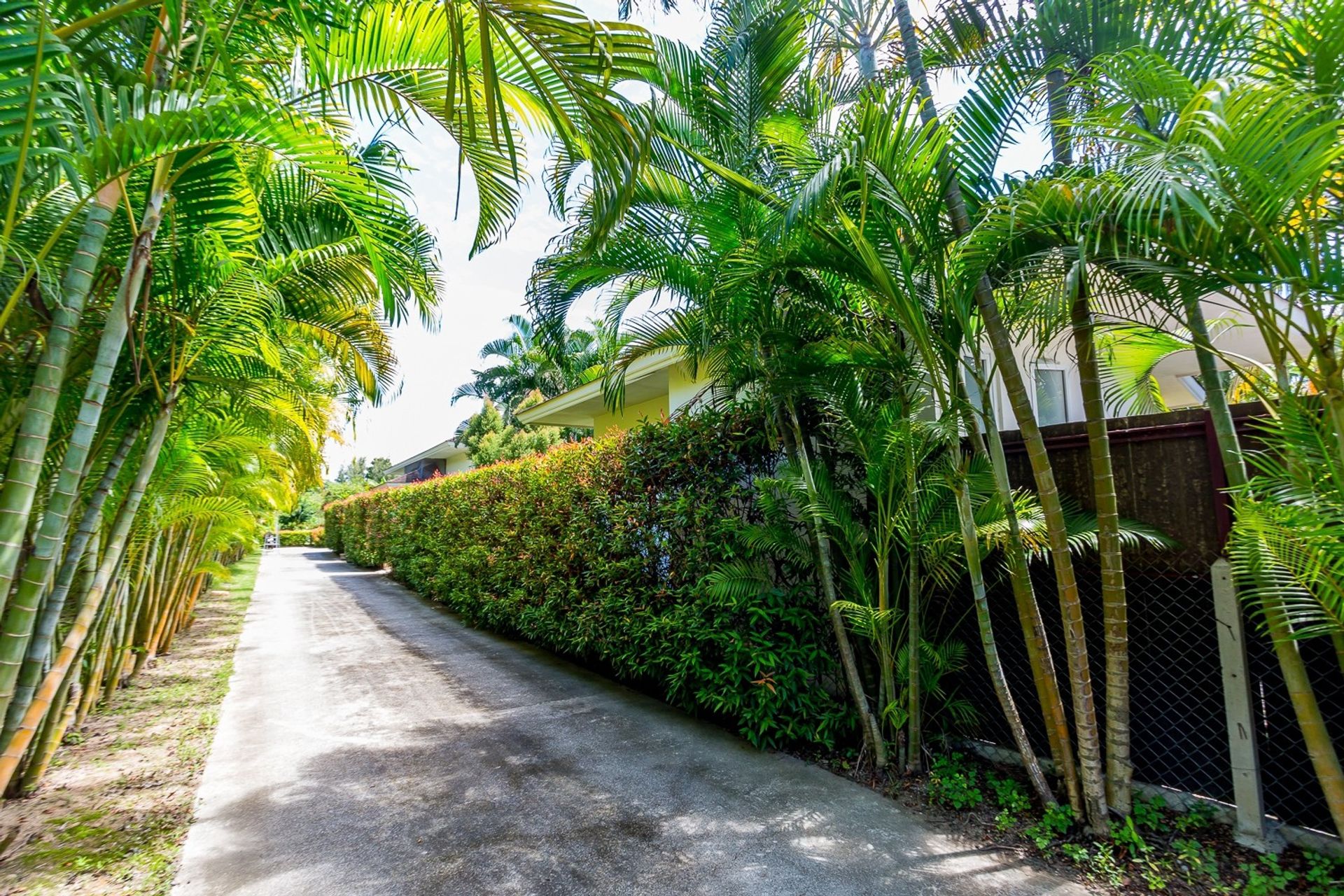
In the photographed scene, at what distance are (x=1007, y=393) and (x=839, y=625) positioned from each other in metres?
1.66

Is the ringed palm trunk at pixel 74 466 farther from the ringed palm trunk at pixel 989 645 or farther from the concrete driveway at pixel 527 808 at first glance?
the ringed palm trunk at pixel 989 645

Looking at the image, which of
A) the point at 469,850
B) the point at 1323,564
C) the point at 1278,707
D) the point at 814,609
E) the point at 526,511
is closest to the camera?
the point at 1323,564

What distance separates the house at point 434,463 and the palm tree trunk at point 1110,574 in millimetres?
23836

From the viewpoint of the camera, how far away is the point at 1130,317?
289cm

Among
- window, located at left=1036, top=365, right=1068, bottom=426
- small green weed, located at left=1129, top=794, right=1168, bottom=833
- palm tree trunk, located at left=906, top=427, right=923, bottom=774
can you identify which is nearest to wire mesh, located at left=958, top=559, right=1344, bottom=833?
small green weed, located at left=1129, top=794, right=1168, bottom=833

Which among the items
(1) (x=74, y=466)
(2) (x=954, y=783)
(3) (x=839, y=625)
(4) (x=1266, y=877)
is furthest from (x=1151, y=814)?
(1) (x=74, y=466)

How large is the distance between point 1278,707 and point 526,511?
238 inches

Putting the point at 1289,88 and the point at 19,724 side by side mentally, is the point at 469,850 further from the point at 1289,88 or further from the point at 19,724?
the point at 1289,88

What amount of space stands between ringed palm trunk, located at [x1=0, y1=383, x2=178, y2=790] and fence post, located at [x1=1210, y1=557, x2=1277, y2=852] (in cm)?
521

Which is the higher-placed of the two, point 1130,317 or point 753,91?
point 753,91

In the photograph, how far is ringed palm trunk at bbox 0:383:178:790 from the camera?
2.81 metres

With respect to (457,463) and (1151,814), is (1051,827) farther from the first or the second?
(457,463)

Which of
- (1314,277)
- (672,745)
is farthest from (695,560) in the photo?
(1314,277)

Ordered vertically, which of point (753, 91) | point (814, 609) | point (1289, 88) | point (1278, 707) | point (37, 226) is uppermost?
point (753, 91)
